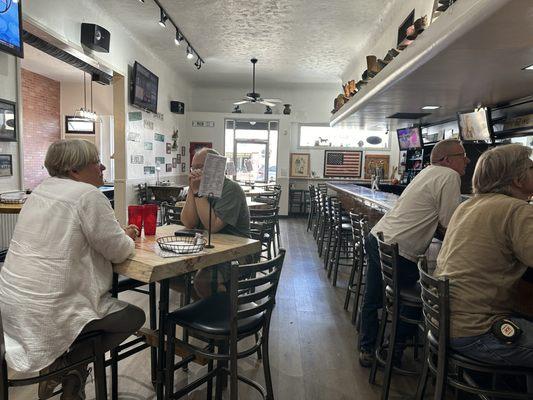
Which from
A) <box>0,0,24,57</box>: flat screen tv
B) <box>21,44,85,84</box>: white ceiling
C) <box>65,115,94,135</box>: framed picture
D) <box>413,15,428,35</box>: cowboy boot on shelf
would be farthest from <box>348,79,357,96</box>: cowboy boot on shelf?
<box>65,115,94,135</box>: framed picture

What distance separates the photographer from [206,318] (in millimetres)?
1841

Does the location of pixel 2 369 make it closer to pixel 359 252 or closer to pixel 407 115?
pixel 359 252

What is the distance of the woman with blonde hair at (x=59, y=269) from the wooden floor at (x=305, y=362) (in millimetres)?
857

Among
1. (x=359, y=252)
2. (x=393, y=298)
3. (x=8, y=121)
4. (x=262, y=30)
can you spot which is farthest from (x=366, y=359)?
(x=262, y=30)

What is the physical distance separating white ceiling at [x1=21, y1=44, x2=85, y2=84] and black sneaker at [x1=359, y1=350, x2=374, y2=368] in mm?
7367

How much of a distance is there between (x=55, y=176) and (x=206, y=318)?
96cm

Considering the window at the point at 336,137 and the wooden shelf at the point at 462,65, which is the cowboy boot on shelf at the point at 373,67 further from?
the window at the point at 336,137

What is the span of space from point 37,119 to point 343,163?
25.6ft

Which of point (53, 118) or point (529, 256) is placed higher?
point (53, 118)

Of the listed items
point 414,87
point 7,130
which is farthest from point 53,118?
point 414,87

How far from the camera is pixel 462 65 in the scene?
3.38m

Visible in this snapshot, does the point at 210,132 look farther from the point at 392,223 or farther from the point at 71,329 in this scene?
the point at 71,329

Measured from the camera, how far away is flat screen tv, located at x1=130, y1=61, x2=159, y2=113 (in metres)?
6.46

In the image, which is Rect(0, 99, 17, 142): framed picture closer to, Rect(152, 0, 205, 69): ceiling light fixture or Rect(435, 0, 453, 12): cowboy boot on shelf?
Rect(152, 0, 205, 69): ceiling light fixture
